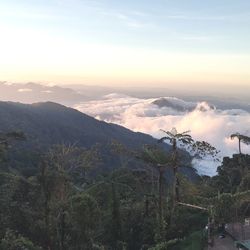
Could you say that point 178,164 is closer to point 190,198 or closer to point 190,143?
point 190,143

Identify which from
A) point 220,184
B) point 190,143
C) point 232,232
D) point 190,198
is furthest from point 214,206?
point 220,184

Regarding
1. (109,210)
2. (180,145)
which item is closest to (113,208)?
A: (109,210)

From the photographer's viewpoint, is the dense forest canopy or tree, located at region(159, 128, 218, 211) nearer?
the dense forest canopy

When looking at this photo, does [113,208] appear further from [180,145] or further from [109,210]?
[180,145]

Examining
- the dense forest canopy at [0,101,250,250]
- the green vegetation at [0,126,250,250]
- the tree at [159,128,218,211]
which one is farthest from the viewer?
the tree at [159,128,218,211]

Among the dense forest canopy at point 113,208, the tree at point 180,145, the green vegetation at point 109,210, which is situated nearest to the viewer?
the green vegetation at point 109,210

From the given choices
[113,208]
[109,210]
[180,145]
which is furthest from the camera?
[180,145]

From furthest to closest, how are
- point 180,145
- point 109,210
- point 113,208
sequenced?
point 180,145, point 109,210, point 113,208

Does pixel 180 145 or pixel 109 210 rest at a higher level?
pixel 180 145

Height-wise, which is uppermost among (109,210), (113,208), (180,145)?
(180,145)
